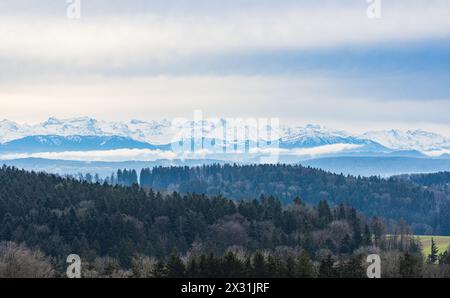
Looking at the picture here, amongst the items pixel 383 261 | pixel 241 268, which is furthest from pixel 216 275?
pixel 383 261

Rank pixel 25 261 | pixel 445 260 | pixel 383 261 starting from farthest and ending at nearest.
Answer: pixel 445 260
pixel 383 261
pixel 25 261

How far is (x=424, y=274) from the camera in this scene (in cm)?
13588
